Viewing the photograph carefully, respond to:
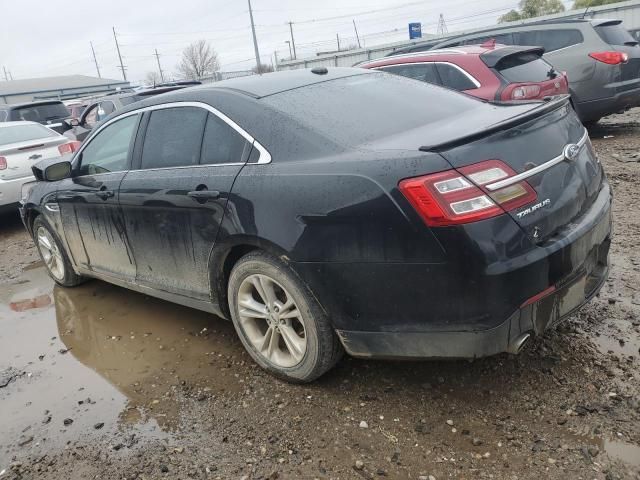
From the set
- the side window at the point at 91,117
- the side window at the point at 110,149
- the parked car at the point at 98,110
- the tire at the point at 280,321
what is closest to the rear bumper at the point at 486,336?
the tire at the point at 280,321

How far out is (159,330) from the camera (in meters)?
3.90

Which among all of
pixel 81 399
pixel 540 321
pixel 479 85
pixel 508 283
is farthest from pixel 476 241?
pixel 479 85

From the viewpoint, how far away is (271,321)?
291cm

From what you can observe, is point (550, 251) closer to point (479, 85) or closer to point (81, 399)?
point (81, 399)

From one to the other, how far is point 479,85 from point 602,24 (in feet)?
10.7

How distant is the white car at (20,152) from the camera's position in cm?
722

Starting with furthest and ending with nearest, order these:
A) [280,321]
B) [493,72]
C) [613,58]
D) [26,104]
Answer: [26,104], [613,58], [493,72], [280,321]

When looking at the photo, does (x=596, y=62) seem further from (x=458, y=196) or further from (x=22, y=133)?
(x=22, y=133)

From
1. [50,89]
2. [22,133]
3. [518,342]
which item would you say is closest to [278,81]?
[518,342]

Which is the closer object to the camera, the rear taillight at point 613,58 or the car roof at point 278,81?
the car roof at point 278,81

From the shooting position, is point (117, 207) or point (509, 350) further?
point (117, 207)

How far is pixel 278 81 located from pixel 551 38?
22.2 ft

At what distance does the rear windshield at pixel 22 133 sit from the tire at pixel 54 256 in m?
3.44

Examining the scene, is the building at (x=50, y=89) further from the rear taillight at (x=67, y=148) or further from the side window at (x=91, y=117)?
the rear taillight at (x=67, y=148)
